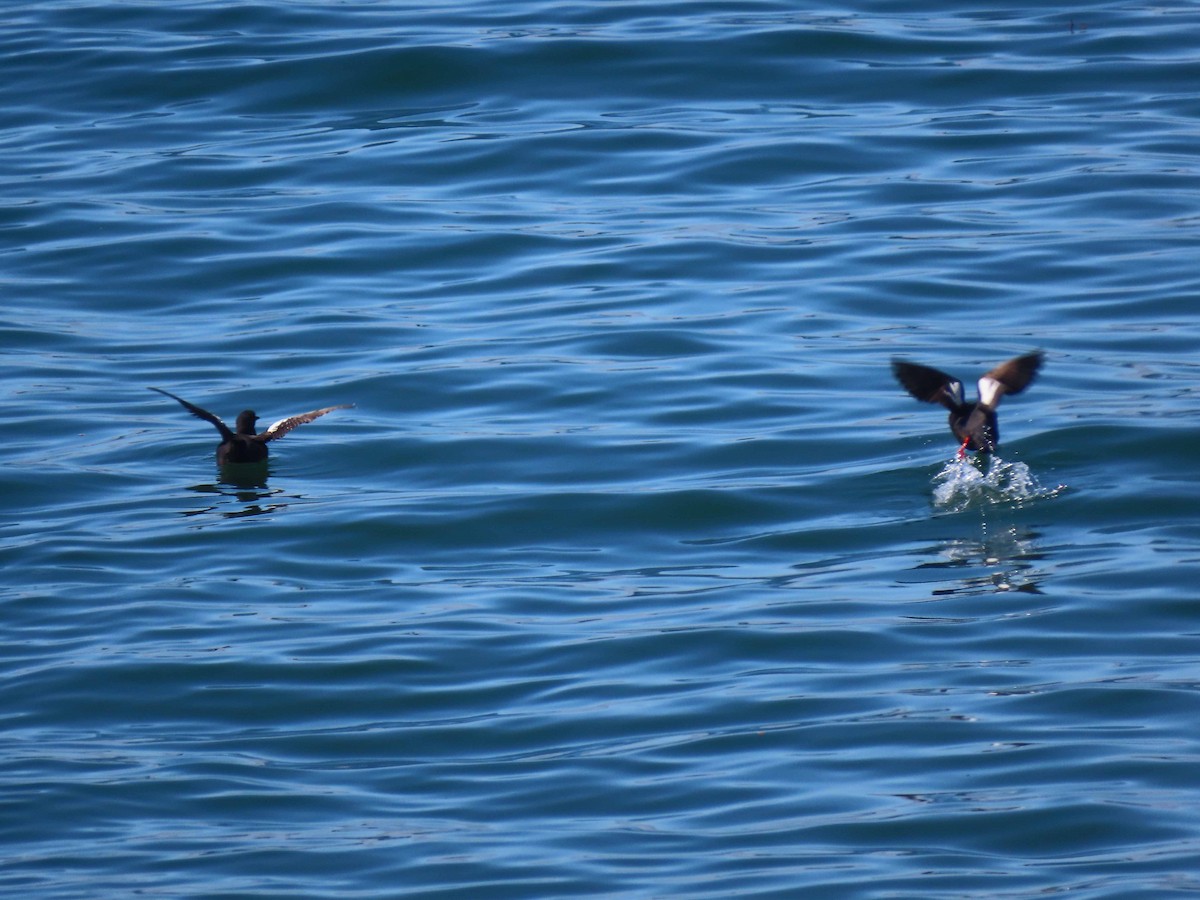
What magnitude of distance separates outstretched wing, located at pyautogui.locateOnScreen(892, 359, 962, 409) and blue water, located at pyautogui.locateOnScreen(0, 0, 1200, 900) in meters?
0.54

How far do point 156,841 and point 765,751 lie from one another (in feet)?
7.68

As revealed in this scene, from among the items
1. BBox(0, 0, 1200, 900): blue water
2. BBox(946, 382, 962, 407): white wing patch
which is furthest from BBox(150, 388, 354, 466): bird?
BBox(946, 382, 962, 407): white wing patch

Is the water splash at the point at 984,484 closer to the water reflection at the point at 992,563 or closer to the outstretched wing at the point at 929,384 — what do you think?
the water reflection at the point at 992,563

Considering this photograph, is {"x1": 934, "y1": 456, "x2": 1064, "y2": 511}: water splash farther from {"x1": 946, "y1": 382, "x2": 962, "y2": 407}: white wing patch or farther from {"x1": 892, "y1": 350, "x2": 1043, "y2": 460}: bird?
{"x1": 946, "y1": 382, "x2": 962, "y2": 407}: white wing patch

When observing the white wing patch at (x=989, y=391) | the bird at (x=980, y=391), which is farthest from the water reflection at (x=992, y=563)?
the white wing patch at (x=989, y=391)

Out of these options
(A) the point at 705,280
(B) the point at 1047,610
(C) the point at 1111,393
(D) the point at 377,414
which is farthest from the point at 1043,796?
(A) the point at 705,280

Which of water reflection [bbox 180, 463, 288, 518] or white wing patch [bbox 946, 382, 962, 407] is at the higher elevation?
white wing patch [bbox 946, 382, 962, 407]

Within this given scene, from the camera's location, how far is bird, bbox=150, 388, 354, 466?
11336 mm

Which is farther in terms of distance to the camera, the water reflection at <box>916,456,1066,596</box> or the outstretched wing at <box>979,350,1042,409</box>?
the outstretched wing at <box>979,350,1042,409</box>

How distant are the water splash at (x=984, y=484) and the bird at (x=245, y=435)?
147 inches

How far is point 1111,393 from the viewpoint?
1193 centimetres

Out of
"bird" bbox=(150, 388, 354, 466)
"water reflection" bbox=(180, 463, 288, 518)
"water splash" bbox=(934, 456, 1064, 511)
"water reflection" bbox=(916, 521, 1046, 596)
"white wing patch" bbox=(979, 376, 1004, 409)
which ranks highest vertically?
"bird" bbox=(150, 388, 354, 466)

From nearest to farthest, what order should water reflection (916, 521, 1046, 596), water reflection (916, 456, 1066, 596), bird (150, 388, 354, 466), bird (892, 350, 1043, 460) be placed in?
water reflection (916, 521, 1046, 596) < water reflection (916, 456, 1066, 596) < bird (892, 350, 1043, 460) < bird (150, 388, 354, 466)

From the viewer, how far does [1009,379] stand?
10.2 m
